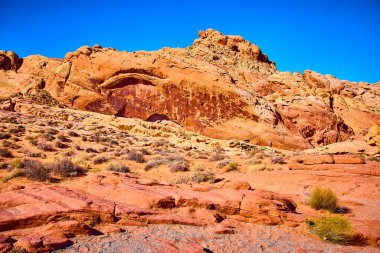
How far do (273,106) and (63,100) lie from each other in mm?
26794

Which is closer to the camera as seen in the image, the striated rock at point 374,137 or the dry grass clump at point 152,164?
the dry grass clump at point 152,164

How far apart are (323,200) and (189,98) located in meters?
24.2

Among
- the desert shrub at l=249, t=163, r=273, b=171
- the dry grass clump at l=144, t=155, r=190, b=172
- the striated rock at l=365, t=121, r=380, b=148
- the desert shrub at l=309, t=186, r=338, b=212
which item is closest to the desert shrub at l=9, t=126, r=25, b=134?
the dry grass clump at l=144, t=155, r=190, b=172

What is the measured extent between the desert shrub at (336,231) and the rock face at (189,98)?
23.4 metres

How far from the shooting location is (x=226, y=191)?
28.8 ft

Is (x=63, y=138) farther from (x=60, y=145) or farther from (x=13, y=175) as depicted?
(x=13, y=175)

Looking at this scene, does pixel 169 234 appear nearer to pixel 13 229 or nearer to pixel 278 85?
pixel 13 229

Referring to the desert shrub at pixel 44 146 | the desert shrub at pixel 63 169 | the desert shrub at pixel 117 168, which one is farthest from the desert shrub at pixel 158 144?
the desert shrub at pixel 63 169

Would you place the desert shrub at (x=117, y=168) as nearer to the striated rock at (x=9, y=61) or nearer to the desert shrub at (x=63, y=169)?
the desert shrub at (x=63, y=169)

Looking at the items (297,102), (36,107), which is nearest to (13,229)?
(36,107)

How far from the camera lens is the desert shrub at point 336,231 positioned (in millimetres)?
6530

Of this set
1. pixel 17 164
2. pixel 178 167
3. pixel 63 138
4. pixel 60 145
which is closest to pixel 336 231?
pixel 178 167

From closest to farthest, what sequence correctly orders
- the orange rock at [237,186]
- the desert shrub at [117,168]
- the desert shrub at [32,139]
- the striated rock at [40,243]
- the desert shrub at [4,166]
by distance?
the striated rock at [40,243], the orange rock at [237,186], the desert shrub at [4,166], the desert shrub at [117,168], the desert shrub at [32,139]

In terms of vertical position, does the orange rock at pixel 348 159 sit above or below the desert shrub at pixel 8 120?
below
